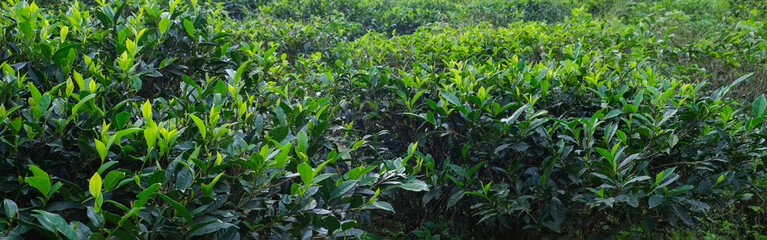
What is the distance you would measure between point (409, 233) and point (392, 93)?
34.1 inches

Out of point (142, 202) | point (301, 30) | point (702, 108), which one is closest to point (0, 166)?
point (142, 202)

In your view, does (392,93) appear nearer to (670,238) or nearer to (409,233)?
(409,233)

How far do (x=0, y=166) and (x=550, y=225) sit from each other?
2206 millimetres

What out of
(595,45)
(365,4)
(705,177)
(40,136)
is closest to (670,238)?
(705,177)

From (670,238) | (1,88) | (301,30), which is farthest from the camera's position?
(301,30)

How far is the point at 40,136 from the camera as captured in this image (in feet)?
5.25

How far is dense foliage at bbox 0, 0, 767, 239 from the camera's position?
154cm

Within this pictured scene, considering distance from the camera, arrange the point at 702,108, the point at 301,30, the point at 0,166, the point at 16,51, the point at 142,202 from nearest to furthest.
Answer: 1. the point at 142,202
2. the point at 0,166
3. the point at 16,51
4. the point at 702,108
5. the point at 301,30

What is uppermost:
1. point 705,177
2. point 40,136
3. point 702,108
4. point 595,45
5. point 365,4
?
point 40,136

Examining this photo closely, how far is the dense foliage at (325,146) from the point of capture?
60.8 inches

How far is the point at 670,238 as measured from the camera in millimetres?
3330

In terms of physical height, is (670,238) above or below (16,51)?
below

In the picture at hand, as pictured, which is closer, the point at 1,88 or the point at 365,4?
the point at 1,88

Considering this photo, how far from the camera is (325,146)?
218cm
